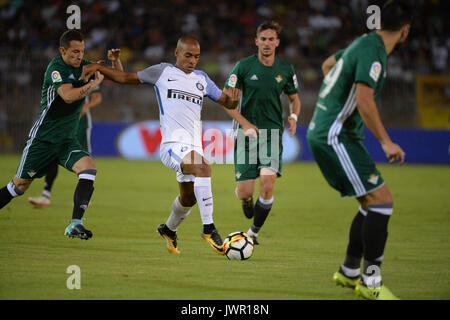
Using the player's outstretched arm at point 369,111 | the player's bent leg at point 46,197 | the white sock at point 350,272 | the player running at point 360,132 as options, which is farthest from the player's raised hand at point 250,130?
the player's bent leg at point 46,197

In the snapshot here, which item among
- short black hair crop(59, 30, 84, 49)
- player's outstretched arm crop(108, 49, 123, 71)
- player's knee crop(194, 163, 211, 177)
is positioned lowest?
player's knee crop(194, 163, 211, 177)

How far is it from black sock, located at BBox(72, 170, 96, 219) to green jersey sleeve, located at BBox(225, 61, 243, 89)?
80.5 inches

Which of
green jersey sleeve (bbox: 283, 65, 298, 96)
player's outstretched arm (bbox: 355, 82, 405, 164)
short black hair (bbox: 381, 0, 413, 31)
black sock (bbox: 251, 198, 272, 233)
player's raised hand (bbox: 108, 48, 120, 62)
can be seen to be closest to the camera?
player's outstretched arm (bbox: 355, 82, 405, 164)

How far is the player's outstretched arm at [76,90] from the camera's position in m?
8.17

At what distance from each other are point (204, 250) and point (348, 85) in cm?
312

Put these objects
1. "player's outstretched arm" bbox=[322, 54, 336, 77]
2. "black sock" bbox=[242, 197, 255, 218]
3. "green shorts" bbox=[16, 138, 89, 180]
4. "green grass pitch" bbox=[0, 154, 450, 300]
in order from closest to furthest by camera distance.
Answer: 1. "green grass pitch" bbox=[0, 154, 450, 300]
2. "player's outstretched arm" bbox=[322, 54, 336, 77]
3. "green shorts" bbox=[16, 138, 89, 180]
4. "black sock" bbox=[242, 197, 255, 218]

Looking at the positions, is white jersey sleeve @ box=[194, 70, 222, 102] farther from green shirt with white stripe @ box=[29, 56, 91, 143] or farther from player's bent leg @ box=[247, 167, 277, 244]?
green shirt with white stripe @ box=[29, 56, 91, 143]

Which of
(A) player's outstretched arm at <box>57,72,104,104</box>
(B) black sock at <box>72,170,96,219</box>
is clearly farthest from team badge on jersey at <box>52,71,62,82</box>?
(B) black sock at <box>72,170,96,219</box>

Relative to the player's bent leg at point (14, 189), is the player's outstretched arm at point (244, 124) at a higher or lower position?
higher

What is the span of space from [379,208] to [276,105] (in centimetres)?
375

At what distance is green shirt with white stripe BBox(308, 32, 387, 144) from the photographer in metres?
5.70

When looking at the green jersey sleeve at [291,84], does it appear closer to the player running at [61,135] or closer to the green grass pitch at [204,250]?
the green grass pitch at [204,250]

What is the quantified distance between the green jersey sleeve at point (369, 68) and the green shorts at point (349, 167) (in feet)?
1.78
